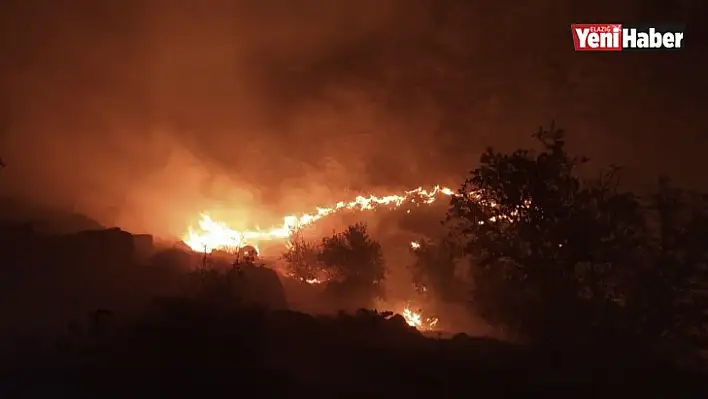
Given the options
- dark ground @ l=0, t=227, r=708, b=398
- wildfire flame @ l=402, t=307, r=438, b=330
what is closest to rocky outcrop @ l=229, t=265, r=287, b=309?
dark ground @ l=0, t=227, r=708, b=398

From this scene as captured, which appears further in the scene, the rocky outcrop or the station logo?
the station logo

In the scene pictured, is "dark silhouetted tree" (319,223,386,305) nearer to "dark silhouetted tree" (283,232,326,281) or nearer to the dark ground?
"dark silhouetted tree" (283,232,326,281)

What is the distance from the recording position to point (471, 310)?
35.1m

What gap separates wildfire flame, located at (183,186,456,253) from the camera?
148 feet

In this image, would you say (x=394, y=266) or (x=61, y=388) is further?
(x=394, y=266)

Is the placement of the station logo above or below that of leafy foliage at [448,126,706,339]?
above

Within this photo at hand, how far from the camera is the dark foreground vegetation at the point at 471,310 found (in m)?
23.0

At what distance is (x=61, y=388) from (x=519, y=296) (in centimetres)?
1810

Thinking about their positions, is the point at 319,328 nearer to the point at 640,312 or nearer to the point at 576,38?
the point at 640,312

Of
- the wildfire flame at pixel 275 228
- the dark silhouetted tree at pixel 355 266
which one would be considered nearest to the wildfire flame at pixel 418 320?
the dark silhouetted tree at pixel 355 266

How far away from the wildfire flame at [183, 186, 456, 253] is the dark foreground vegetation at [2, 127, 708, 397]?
918cm

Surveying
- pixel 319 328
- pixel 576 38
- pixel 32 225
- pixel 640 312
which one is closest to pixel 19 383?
pixel 319 328

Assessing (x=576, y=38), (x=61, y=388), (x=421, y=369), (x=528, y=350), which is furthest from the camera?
(x=576, y=38)

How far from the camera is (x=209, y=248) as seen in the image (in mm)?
43094
